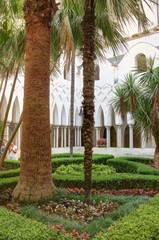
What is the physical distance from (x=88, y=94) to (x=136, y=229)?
9.97 ft

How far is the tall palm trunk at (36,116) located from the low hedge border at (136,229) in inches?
97.9

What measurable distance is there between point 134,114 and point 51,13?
844 centimetres

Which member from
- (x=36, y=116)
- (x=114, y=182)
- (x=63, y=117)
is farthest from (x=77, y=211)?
(x=63, y=117)

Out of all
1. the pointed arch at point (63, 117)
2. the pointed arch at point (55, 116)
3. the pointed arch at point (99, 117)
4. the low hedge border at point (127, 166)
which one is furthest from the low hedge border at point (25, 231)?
the pointed arch at point (99, 117)

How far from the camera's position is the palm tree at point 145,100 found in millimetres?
13156

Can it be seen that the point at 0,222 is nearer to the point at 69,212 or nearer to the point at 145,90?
the point at 69,212

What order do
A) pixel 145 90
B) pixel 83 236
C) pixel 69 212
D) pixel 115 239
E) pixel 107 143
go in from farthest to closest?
pixel 107 143
pixel 145 90
pixel 69 212
pixel 83 236
pixel 115 239

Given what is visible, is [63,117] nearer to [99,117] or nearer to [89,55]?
[99,117]

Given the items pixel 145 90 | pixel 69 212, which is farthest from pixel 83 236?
pixel 145 90

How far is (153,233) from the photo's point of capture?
3695mm

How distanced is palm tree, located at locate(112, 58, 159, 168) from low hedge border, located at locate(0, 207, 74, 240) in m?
9.87

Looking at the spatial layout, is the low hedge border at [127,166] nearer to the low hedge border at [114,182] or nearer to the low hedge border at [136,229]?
the low hedge border at [114,182]

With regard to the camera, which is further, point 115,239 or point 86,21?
point 86,21

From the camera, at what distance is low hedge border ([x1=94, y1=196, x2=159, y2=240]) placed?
11.5ft
